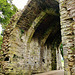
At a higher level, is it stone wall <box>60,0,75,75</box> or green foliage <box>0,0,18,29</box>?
green foliage <box>0,0,18,29</box>

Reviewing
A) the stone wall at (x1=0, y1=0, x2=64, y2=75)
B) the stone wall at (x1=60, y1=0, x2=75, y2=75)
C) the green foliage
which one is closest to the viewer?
the stone wall at (x1=60, y1=0, x2=75, y2=75)

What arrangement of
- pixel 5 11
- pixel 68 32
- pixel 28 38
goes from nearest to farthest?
pixel 68 32 < pixel 28 38 < pixel 5 11

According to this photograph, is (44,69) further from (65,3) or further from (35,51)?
(65,3)

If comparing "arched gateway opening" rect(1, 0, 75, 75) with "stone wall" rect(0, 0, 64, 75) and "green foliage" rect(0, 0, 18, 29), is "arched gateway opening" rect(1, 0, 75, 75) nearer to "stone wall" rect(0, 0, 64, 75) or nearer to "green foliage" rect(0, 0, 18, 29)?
"stone wall" rect(0, 0, 64, 75)

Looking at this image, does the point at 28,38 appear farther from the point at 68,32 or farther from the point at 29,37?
the point at 68,32

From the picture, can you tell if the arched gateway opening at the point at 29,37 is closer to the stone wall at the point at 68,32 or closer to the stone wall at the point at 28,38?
the stone wall at the point at 28,38

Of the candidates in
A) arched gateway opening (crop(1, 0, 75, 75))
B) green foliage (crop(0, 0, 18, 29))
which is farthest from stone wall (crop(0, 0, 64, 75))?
green foliage (crop(0, 0, 18, 29))

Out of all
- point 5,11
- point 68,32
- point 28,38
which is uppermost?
point 5,11

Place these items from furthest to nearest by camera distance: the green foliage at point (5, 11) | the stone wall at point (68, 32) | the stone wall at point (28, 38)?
1. the green foliage at point (5, 11)
2. the stone wall at point (28, 38)
3. the stone wall at point (68, 32)

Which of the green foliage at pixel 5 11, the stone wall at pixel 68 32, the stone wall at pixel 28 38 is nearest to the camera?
the stone wall at pixel 68 32

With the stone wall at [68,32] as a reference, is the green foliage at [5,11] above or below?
above

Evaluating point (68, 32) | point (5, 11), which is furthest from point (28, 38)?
point (5, 11)

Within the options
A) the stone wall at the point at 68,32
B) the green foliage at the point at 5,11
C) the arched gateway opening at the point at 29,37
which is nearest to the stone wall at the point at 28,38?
the arched gateway opening at the point at 29,37

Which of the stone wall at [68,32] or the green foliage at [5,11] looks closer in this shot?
the stone wall at [68,32]
